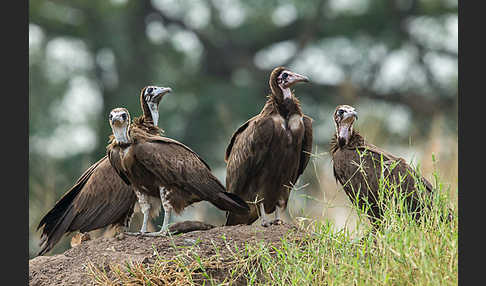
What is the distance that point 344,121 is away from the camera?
261 inches

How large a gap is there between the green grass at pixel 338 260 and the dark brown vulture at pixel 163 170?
1.77 ft

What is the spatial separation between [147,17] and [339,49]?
4097 millimetres

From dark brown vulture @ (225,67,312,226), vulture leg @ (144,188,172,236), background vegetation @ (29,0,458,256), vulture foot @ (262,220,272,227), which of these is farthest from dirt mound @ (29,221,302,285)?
background vegetation @ (29,0,458,256)

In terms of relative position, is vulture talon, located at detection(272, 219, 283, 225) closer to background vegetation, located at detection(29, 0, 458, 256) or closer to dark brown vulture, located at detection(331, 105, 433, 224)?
dark brown vulture, located at detection(331, 105, 433, 224)

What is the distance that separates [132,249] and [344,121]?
201cm

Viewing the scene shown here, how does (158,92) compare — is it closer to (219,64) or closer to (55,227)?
(55,227)

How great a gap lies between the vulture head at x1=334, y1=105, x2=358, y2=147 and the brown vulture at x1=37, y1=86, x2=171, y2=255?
1.42 m

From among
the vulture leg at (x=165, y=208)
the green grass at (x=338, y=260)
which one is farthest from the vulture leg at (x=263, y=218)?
the vulture leg at (x=165, y=208)

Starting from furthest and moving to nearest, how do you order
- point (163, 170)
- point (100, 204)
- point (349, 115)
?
1. point (100, 204)
2. point (349, 115)
3. point (163, 170)

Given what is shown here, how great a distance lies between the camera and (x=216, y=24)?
17.6 metres

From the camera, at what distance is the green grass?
500 cm

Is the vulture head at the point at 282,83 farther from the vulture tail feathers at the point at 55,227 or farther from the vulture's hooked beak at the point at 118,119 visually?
the vulture tail feathers at the point at 55,227

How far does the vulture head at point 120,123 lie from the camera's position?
595cm

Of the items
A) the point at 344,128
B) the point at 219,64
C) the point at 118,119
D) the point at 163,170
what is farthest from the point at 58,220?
the point at 219,64
